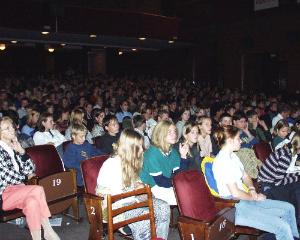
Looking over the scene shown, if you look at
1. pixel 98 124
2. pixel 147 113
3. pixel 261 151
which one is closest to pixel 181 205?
pixel 261 151

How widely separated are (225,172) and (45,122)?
286 centimetres

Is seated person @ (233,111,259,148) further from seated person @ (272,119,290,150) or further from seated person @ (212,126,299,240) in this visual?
seated person @ (212,126,299,240)

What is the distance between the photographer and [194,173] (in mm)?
3602

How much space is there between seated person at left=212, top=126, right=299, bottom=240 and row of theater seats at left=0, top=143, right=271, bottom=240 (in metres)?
0.12

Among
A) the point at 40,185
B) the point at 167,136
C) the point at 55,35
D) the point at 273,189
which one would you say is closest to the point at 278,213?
the point at 273,189

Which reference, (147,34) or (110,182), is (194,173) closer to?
(110,182)

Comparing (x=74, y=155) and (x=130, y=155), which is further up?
(x=130, y=155)

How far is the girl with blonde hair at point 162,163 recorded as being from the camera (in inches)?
157

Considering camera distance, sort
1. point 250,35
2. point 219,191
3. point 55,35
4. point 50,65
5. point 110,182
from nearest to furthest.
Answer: point 110,182 < point 219,191 < point 55,35 < point 250,35 < point 50,65

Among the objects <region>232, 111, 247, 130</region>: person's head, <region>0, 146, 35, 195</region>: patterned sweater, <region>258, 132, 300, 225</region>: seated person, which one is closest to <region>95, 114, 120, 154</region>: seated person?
<region>0, 146, 35, 195</region>: patterned sweater

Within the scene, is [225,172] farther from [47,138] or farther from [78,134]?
[47,138]

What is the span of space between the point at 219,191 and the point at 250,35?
40.6 ft

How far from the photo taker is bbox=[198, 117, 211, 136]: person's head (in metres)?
5.51

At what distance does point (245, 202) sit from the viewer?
12.3ft
